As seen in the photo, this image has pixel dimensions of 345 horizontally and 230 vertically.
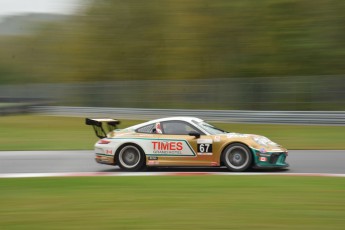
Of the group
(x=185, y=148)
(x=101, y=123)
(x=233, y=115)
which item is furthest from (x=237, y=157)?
(x=233, y=115)

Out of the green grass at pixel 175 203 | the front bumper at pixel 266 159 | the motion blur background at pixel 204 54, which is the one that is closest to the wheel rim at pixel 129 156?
the front bumper at pixel 266 159

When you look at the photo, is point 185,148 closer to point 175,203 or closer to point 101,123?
point 101,123

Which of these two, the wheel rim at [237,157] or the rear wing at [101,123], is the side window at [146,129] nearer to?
the rear wing at [101,123]

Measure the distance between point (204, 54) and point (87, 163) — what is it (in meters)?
20.5

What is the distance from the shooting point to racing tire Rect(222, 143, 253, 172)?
41.0ft

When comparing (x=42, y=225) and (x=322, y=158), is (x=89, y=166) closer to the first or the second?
(x=322, y=158)

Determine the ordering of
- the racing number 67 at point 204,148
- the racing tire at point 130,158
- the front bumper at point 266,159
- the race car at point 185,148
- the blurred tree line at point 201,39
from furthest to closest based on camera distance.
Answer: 1. the blurred tree line at point 201,39
2. the racing tire at point 130,158
3. the racing number 67 at point 204,148
4. the race car at point 185,148
5. the front bumper at point 266,159

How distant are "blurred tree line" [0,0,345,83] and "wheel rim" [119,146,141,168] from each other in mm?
18907

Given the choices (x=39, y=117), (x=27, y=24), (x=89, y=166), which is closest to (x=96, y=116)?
(x=39, y=117)

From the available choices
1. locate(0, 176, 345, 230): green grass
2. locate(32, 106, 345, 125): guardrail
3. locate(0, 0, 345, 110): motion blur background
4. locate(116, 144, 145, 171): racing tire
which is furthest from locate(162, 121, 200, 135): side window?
locate(0, 0, 345, 110): motion blur background

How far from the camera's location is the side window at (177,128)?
13.1m

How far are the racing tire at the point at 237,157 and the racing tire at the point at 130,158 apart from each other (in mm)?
1752

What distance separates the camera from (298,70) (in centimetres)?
3152

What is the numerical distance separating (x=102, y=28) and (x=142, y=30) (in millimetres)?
3374
